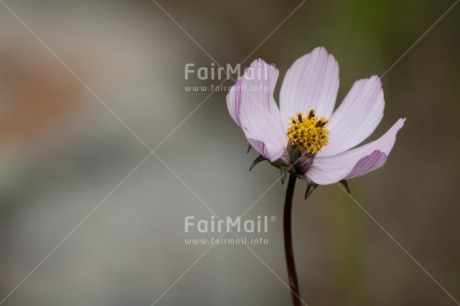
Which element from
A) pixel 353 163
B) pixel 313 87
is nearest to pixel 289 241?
pixel 353 163

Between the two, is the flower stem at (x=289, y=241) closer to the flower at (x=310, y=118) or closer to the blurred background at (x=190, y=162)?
the flower at (x=310, y=118)

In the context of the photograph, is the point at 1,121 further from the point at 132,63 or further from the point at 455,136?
the point at 455,136

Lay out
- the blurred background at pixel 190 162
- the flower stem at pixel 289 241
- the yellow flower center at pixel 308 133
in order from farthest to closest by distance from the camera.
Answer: the blurred background at pixel 190 162 → the yellow flower center at pixel 308 133 → the flower stem at pixel 289 241

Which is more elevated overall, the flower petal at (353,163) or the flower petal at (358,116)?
the flower petal at (358,116)

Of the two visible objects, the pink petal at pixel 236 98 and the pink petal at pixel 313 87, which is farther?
the pink petal at pixel 313 87

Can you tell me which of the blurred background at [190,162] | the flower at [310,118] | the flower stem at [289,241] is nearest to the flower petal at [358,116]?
the flower at [310,118]

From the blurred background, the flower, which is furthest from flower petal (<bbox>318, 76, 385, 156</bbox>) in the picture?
the blurred background

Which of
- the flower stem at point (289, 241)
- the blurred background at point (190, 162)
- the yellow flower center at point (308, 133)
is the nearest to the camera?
the flower stem at point (289, 241)

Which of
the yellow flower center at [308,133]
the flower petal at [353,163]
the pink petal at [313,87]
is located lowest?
the flower petal at [353,163]
